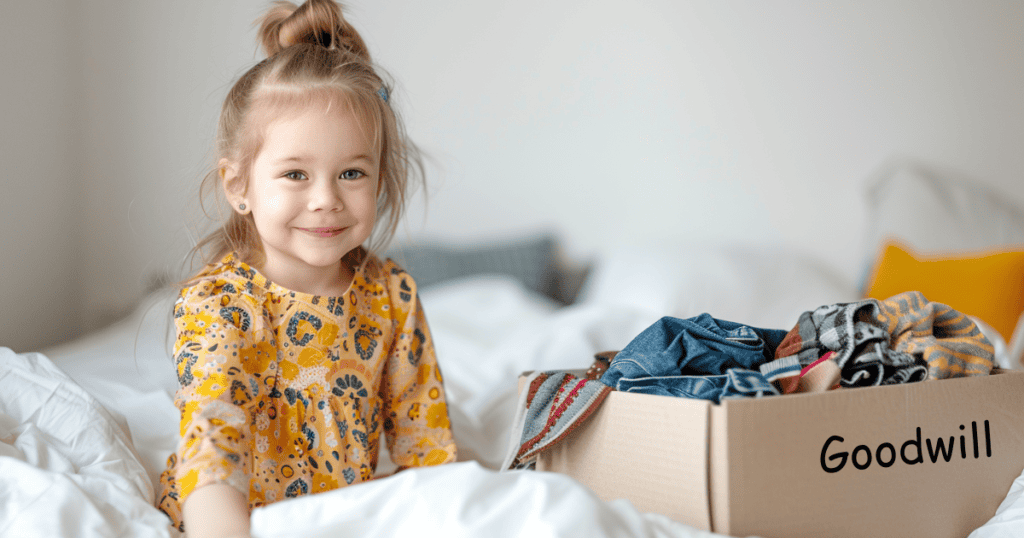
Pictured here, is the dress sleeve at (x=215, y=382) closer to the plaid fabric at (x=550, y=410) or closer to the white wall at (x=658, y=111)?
the plaid fabric at (x=550, y=410)

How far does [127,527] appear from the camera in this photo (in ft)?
2.10

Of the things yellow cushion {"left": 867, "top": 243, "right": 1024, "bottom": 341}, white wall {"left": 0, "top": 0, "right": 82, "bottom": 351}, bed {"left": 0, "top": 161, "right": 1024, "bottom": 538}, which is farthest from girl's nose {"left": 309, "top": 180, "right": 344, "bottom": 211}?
yellow cushion {"left": 867, "top": 243, "right": 1024, "bottom": 341}

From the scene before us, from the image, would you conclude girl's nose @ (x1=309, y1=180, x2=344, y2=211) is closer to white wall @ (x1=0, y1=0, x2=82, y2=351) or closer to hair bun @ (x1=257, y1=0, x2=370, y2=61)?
hair bun @ (x1=257, y1=0, x2=370, y2=61)

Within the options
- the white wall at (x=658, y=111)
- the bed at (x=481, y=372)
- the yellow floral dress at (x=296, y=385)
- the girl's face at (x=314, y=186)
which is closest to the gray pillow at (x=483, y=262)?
the bed at (x=481, y=372)

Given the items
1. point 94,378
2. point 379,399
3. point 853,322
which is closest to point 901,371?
point 853,322

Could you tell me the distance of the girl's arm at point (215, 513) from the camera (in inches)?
25.6

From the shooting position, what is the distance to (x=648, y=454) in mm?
694

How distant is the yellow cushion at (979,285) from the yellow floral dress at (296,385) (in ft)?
4.33

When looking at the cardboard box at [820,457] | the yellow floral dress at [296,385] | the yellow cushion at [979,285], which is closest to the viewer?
the cardboard box at [820,457]

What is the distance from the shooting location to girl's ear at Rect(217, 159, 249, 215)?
2.85ft

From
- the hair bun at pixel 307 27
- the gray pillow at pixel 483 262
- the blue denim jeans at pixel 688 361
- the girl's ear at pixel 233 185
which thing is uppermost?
the hair bun at pixel 307 27

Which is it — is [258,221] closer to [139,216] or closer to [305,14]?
[305,14]

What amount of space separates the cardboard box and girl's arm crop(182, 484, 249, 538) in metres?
0.35

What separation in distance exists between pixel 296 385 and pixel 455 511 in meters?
0.39
